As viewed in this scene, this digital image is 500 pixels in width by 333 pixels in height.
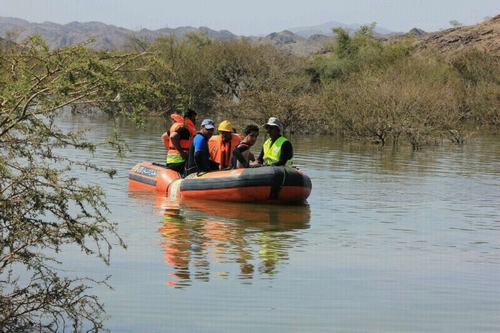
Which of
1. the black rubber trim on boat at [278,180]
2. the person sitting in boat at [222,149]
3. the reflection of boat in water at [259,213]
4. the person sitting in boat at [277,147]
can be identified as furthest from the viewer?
the person sitting in boat at [222,149]

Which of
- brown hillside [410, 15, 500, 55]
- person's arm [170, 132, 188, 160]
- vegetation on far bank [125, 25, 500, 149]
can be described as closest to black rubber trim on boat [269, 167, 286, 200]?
person's arm [170, 132, 188, 160]

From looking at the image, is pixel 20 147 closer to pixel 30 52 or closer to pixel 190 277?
pixel 30 52

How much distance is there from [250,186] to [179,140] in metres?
1.91

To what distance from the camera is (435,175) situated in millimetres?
21375

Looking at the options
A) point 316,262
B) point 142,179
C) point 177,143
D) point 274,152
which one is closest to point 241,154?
point 274,152

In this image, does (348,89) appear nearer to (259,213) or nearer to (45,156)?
(259,213)

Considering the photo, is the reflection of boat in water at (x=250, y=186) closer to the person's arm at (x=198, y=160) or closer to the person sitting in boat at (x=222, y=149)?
the person's arm at (x=198, y=160)

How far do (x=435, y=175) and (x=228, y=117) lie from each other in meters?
16.2

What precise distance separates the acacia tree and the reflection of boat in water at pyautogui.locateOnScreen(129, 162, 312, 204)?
750cm

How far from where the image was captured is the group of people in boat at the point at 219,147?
15328 millimetres

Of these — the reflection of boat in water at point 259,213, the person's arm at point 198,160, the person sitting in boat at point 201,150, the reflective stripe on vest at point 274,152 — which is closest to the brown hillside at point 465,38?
the reflective stripe on vest at point 274,152

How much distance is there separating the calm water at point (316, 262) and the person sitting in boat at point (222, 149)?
107 centimetres

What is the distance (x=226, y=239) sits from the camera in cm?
1220

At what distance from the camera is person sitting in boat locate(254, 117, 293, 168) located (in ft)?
50.0
